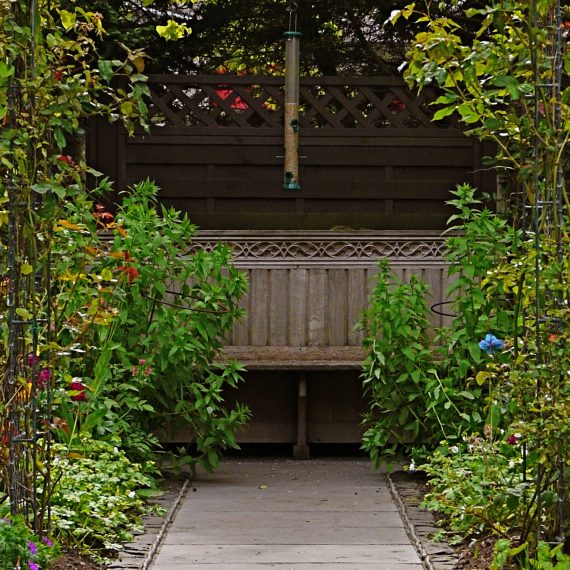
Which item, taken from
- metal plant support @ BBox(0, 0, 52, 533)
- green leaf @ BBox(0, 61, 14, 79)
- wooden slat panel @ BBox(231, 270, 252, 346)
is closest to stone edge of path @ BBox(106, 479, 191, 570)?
metal plant support @ BBox(0, 0, 52, 533)

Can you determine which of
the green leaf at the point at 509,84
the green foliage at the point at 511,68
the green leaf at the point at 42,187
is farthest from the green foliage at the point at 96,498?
the green leaf at the point at 509,84

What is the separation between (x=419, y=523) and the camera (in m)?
6.49

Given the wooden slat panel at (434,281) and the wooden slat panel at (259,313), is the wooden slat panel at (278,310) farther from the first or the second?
the wooden slat panel at (434,281)

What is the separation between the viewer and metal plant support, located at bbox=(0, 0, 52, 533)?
4723 millimetres

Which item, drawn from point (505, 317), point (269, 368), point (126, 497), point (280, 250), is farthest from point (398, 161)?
point (126, 497)

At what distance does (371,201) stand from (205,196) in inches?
62.1

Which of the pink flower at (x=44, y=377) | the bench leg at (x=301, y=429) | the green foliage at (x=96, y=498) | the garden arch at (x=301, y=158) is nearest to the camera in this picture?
the pink flower at (x=44, y=377)

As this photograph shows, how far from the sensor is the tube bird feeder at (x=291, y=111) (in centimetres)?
1113

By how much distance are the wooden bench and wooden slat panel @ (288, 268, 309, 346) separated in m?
0.08

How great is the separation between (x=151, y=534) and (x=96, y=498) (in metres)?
0.34

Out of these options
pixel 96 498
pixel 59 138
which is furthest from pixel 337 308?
pixel 59 138

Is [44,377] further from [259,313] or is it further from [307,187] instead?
[307,187]

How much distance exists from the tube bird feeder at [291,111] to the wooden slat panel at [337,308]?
6.70 feet

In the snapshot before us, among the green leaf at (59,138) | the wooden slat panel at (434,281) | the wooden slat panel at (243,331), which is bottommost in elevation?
the wooden slat panel at (243,331)
